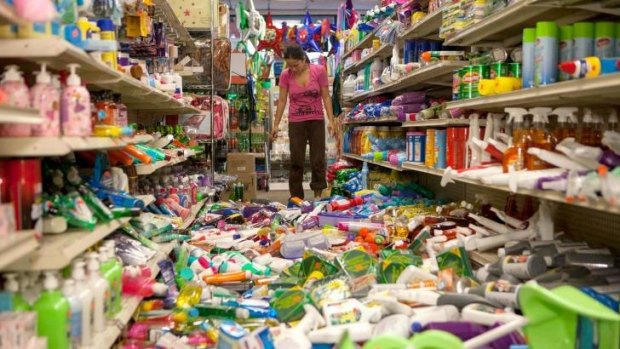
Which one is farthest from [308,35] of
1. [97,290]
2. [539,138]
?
[97,290]

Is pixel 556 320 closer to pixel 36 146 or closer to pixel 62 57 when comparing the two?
pixel 36 146

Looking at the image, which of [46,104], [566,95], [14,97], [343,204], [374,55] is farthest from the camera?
[374,55]

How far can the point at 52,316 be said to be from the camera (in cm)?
198

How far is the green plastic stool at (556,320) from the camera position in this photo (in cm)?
185

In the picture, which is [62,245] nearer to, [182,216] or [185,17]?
[182,216]

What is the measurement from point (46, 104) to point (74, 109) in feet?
0.48

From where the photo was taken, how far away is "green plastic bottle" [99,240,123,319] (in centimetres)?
246

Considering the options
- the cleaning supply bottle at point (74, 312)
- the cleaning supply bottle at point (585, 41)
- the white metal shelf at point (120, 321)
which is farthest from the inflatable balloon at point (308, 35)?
the cleaning supply bottle at point (74, 312)

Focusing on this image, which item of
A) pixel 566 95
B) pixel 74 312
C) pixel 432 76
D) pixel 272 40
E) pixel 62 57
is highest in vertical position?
pixel 272 40

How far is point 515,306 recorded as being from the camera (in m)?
2.40

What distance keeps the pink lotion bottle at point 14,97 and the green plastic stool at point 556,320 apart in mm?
1688

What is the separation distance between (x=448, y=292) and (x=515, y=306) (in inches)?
15.1

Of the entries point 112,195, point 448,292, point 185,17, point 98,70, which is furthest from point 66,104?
point 185,17

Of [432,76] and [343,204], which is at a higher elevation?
[432,76]
